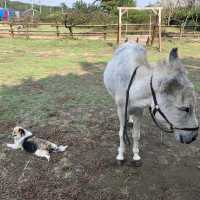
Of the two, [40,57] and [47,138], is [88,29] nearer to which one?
[40,57]

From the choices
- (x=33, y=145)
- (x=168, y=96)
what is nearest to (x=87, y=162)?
(x=33, y=145)

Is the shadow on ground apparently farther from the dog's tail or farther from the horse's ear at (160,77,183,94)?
the horse's ear at (160,77,183,94)

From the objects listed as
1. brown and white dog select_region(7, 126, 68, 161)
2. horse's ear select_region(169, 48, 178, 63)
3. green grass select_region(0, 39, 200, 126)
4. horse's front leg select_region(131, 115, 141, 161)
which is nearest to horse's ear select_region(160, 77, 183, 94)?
horse's ear select_region(169, 48, 178, 63)

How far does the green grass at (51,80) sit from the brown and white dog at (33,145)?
2.64 ft

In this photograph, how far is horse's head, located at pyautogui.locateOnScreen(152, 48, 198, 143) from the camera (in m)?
2.50

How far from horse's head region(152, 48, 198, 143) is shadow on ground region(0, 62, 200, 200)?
1.05 m

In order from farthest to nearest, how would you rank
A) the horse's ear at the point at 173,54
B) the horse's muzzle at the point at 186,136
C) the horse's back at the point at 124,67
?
1. the horse's back at the point at 124,67
2. the horse's muzzle at the point at 186,136
3. the horse's ear at the point at 173,54

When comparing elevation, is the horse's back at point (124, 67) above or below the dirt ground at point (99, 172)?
above

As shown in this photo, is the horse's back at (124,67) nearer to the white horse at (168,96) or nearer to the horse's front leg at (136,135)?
the white horse at (168,96)

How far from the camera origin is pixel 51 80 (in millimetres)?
8305

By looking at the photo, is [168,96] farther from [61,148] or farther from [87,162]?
[61,148]

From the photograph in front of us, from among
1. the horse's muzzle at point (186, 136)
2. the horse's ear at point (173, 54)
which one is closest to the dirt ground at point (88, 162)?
the horse's muzzle at point (186, 136)

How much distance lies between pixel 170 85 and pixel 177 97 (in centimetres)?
12

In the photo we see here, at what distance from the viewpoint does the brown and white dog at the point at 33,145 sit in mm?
4141
